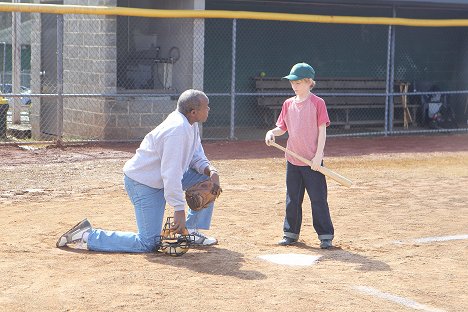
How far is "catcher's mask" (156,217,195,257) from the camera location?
6973 millimetres

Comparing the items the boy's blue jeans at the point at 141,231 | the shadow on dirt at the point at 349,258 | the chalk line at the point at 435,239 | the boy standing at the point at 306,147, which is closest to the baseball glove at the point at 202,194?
the boy's blue jeans at the point at 141,231

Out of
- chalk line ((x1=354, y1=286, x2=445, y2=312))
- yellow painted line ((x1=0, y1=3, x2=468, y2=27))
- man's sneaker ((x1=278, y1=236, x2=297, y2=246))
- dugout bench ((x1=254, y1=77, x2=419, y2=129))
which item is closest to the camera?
chalk line ((x1=354, y1=286, x2=445, y2=312))

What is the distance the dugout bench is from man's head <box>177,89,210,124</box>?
10443 mm

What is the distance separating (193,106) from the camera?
6953 millimetres

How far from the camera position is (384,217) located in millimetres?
9008

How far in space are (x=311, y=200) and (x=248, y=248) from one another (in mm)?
668

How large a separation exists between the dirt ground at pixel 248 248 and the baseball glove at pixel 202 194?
1.31 feet

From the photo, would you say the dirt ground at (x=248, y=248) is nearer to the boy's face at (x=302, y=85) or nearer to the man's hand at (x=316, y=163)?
the man's hand at (x=316, y=163)

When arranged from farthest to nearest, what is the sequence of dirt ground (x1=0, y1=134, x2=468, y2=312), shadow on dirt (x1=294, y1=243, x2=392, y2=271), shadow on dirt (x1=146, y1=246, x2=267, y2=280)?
1. shadow on dirt (x1=294, y1=243, x2=392, y2=271)
2. shadow on dirt (x1=146, y1=246, x2=267, y2=280)
3. dirt ground (x1=0, y1=134, x2=468, y2=312)


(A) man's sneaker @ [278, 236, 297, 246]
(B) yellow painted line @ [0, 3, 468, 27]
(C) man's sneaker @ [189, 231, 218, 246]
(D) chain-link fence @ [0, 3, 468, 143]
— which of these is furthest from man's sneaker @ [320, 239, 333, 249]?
(B) yellow painted line @ [0, 3, 468, 27]

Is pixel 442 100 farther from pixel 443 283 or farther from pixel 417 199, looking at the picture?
pixel 443 283

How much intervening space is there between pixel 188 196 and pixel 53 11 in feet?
23.8

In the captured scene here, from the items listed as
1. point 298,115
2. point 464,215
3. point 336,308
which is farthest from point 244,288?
point 464,215

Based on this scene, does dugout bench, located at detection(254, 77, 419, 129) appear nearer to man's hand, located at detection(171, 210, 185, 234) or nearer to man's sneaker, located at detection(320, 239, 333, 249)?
man's sneaker, located at detection(320, 239, 333, 249)
